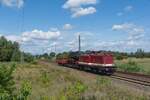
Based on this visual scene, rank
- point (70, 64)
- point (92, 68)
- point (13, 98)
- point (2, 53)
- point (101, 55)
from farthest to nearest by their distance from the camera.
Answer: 1. point (2, 53)
2. point (70, 64)
3. point (92, 68)
4. point (101, 55)
5. point (13, 98)

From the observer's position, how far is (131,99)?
1577 cm

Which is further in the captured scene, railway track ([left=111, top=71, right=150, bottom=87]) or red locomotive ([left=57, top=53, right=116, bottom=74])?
red locomotive ([left=57, top=53, right=116, bottom=74])

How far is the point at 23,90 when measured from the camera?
43.3 ft

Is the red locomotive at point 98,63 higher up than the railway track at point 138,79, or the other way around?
the red locomotive at point 98,63

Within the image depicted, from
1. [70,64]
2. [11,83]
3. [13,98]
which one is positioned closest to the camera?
[13,98]

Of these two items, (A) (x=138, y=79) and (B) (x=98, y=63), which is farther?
(B) (x=98, y=63)

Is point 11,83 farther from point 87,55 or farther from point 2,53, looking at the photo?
point 2,53

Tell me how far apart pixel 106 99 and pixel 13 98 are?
450 cm

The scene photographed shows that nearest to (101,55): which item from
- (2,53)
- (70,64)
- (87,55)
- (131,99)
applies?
(87,55)

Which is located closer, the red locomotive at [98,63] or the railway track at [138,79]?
the railway track at [138,79]

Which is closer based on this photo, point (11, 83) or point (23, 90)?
point (23, 90)

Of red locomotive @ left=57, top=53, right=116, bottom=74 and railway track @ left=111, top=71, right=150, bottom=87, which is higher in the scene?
red locomotive @ left=57, top=53, right=116, bottom=74

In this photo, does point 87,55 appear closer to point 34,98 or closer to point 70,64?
point 70,64

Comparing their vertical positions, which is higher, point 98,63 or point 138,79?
point 98,63
